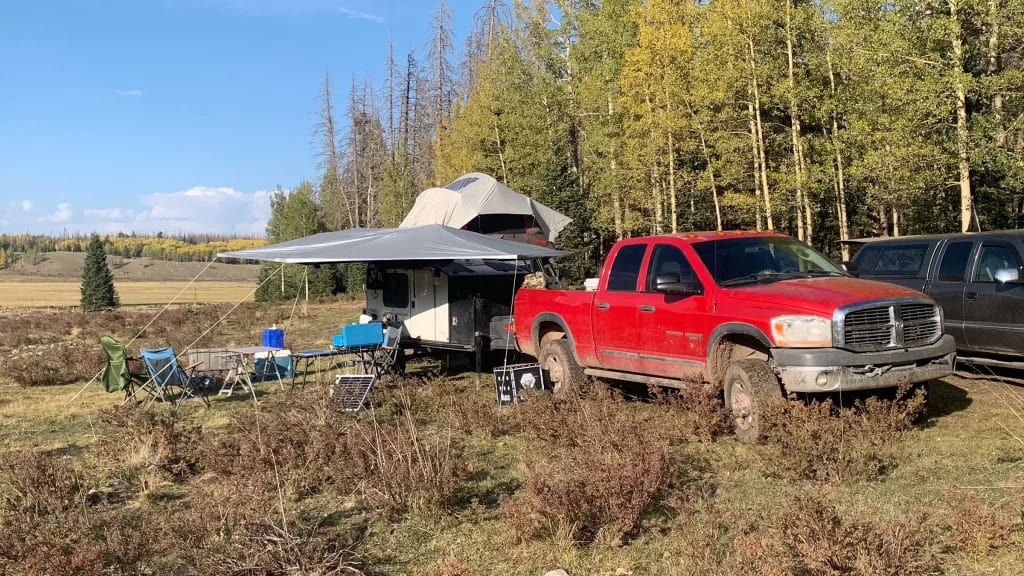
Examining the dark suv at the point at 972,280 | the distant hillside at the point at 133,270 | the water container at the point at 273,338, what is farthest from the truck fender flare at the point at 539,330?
the distant hillside at the point at 133,270

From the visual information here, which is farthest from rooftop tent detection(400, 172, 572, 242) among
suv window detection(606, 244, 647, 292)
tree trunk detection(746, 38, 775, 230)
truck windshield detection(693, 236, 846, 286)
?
truck windshield detection(693, 236, 846, 286)

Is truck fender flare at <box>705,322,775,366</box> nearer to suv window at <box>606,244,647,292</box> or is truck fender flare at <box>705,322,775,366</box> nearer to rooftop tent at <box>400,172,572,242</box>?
suv window at <box>606,244,647,292</box>

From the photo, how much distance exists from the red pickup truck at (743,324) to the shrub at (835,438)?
0.75 ft

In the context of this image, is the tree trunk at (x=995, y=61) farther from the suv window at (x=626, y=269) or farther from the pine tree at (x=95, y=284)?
the pine tree at (x=95, y=284)

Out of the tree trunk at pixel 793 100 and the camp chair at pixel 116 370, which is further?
the tree trunk at pixel 793 100

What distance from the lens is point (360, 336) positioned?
10.6m

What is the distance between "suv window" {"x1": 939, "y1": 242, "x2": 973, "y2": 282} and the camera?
852 centimetres

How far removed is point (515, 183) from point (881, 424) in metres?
25.7

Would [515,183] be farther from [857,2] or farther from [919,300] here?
[919,300]

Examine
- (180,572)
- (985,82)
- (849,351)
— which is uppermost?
(985,82)

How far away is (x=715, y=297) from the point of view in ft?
22.4

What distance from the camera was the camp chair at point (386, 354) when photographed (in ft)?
Answer: 35.0

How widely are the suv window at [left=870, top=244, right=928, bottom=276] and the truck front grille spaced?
9.53 ft

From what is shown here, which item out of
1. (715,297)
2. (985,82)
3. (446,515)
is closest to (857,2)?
(985,82)
